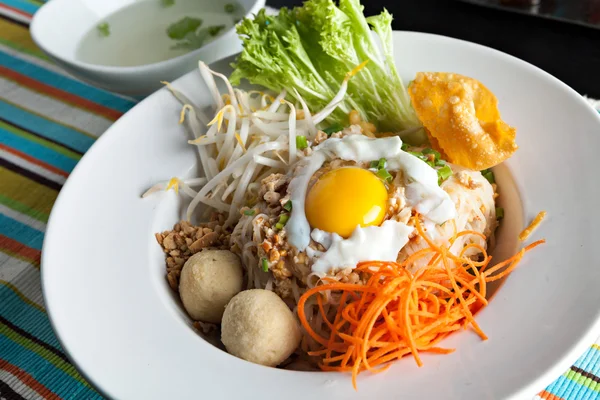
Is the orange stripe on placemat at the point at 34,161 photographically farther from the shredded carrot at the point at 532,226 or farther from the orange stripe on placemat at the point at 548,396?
the orange stripe on placemat at the point at 548,396

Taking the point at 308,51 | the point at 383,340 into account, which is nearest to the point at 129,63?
the point at 308,51

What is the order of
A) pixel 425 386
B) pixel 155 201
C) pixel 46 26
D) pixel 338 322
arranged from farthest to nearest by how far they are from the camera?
pixel 46 26 < pixel 155 201 < pixel 338 322 < pixel 425 386

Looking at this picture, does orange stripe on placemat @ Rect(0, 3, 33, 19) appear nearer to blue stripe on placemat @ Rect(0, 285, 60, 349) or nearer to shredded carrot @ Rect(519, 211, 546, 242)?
blue stripe on placemat @ Rect(0, 285, 60, 349)

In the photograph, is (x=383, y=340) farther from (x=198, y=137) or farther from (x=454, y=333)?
(x=198, y=137)

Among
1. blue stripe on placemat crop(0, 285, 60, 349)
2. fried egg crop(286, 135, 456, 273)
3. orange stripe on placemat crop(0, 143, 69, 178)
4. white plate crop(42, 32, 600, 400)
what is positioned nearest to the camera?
white plate crop(42, 32, 600, 400)

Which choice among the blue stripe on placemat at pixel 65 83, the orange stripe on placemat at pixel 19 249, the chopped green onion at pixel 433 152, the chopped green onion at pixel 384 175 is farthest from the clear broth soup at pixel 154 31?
the chopped green onion at pixel 384 175

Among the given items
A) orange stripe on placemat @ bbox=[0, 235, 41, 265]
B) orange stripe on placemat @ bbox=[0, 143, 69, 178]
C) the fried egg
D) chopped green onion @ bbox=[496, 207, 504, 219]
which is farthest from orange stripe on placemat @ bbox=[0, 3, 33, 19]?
chopped green onion @ bbox=[496, 207, 504, 219]

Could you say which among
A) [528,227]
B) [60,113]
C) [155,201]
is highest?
[528,227]
